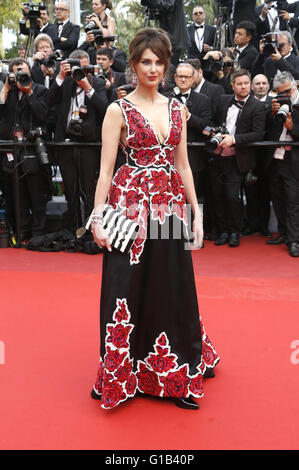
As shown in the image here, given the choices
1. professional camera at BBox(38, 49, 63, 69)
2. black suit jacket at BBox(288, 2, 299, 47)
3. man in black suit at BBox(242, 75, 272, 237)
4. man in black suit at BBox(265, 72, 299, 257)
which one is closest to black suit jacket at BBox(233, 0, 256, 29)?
black suit jacket at BBox(288, 2, 299, 47)

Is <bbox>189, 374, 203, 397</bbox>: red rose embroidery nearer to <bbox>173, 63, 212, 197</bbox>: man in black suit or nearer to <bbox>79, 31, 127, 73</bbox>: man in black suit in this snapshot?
<bbox>173, 63, 212, 197</bbox>: man in black suit

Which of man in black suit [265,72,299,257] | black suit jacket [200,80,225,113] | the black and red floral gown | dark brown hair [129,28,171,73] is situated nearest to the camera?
dark brown hair [129,28,171,73]

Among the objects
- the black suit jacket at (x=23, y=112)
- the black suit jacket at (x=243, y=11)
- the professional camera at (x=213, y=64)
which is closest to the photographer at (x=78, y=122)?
the black suit jacket at (x=23, y=112)

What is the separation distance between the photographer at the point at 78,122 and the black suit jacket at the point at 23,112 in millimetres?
155

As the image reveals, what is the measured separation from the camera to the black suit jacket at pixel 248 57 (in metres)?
6.52

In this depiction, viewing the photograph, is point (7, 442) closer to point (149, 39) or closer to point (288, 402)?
point (288, 402)

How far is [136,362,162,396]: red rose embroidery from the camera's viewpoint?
2492 mm

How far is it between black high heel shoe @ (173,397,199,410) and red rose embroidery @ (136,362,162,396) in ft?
0.32

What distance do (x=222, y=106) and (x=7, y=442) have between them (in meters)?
4.29

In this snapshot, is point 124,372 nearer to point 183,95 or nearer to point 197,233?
point 197,233

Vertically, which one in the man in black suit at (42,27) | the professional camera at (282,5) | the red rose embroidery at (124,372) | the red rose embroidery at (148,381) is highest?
the professional camera at (282,5)

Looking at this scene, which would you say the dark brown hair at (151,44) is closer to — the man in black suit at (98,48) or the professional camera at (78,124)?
the professional camera at (78,124)

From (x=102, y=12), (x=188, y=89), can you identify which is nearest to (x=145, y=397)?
(x=188, y=89)

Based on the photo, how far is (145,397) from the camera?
2561 millimetres
